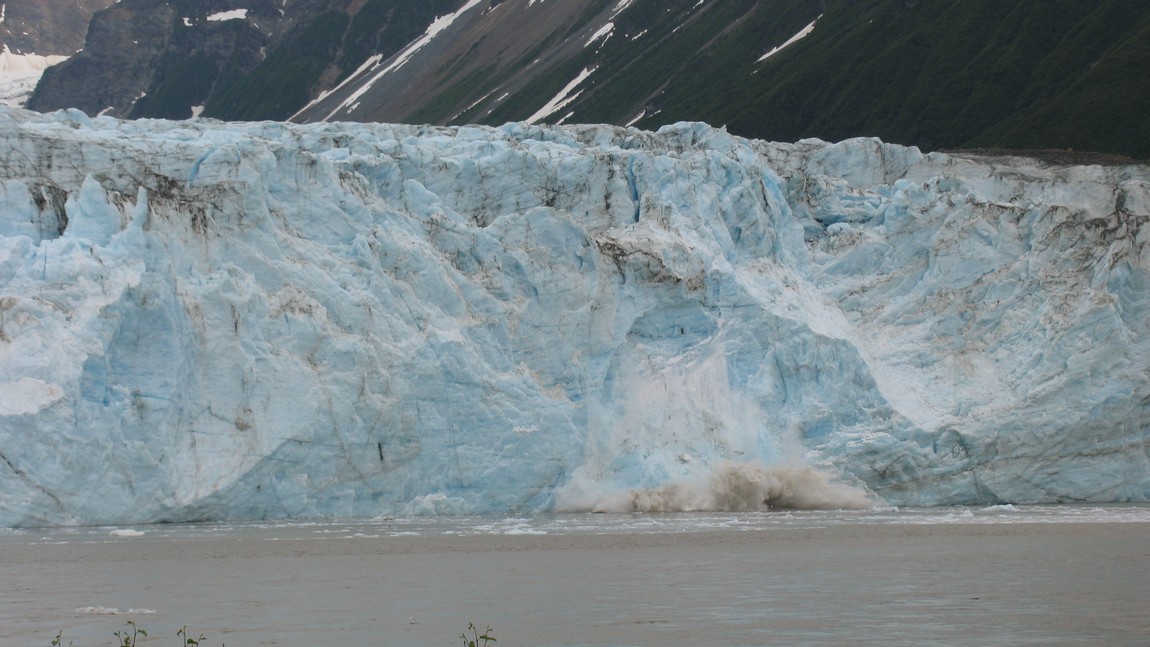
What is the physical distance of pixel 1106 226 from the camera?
27859 millimetres

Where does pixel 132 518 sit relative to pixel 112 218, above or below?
below

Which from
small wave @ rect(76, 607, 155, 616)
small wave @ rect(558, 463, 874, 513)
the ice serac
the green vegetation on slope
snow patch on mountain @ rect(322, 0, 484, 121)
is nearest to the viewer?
small wave @ rect(76, 607, 155, 616)

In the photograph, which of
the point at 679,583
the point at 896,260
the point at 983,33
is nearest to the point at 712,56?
the point at 983,33

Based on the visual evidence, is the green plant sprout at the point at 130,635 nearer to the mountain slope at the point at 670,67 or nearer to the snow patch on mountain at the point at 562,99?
the mountain slope at the point at 670,67

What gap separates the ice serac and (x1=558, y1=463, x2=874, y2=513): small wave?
0.05 metres

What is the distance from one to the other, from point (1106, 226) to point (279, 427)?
14503mm

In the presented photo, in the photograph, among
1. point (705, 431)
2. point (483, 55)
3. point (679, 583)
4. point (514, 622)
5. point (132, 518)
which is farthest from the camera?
point (483, 55)

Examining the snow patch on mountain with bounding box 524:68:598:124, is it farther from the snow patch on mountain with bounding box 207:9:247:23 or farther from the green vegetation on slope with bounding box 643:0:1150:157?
the snow patch on mountain with bounding box 207:9:247:23

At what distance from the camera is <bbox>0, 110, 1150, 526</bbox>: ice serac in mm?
23078

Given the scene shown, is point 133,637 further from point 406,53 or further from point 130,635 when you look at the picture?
point 406,53

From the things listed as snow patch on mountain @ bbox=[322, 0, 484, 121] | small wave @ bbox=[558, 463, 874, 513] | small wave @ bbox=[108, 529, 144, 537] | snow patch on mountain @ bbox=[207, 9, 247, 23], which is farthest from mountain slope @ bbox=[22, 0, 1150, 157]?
small wave @ bbox=[108, 529, 144, 537]

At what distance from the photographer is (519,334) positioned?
26.5 m

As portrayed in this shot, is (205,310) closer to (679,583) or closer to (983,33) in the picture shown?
(679,583)

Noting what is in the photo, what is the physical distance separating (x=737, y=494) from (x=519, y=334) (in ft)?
14.5
